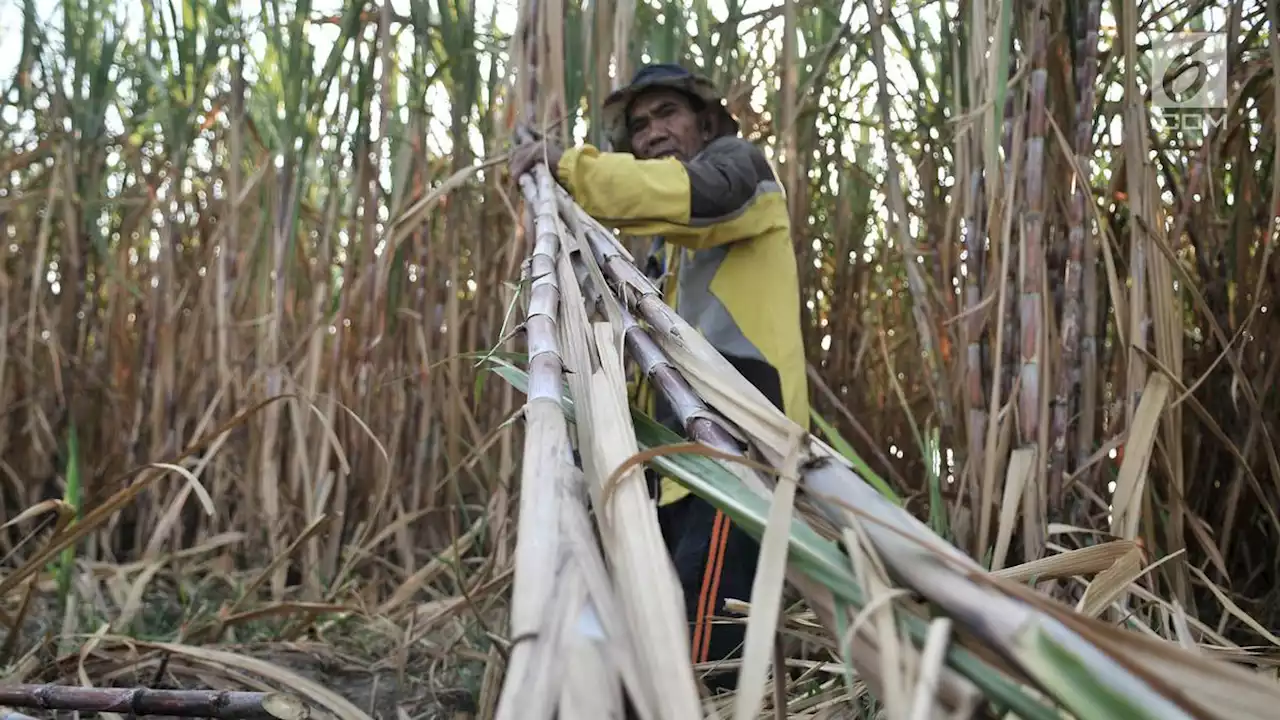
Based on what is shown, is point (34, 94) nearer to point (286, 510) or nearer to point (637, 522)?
point (286, 510)

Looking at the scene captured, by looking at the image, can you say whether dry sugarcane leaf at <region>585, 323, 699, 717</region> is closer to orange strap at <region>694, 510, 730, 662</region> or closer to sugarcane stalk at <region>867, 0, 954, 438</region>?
orange strap at <region>694, 510, 730, 662</region>

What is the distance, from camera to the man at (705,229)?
1153 mm

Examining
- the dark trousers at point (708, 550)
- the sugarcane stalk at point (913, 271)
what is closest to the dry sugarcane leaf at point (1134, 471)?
the sugarcane stalk at point (913, 271)

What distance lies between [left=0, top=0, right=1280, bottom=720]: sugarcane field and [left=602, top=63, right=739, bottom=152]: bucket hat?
0.4 inches

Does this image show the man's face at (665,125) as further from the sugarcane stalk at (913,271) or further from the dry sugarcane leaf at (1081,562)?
the dry sugarcane leaf at (1081,562)

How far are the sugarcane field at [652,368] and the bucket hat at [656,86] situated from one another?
1cm

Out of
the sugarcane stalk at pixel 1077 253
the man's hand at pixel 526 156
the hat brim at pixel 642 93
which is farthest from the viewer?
the hat brim at pixel 642 93

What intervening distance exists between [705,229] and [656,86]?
239 mm

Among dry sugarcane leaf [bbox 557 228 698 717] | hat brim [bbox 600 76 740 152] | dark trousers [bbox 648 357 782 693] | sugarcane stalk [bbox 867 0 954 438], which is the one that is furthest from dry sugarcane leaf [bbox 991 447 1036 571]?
hat brim [bbox 600 76 740 152]

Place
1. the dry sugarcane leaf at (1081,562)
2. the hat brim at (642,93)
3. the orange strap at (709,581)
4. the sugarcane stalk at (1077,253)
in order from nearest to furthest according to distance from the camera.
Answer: the dry sugarcane leaf at (1081,562) → the orange strap at (709,581) → the sugarcane stalk at (1077,253) → the hat brim at (642,93)

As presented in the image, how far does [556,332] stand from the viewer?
0.39 metres

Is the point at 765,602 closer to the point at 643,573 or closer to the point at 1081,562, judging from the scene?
the point at 643,573

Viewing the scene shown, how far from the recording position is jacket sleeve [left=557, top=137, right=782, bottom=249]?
3.69 ft

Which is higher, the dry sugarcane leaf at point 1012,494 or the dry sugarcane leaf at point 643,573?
the dry sugarcane leaf at point 643,573
